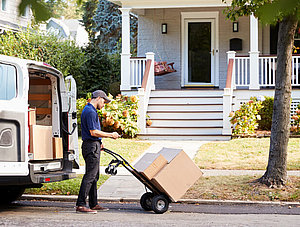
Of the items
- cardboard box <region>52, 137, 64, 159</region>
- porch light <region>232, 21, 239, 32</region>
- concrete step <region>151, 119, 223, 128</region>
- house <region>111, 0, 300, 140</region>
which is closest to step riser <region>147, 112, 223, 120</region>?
house <region>111, 0, 300, 140</region>

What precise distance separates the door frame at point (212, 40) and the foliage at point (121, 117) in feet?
11.9

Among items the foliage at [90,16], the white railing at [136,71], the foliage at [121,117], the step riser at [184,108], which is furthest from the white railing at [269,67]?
the foliage at [90,16]

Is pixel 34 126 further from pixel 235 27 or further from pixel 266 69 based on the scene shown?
pixel 235 27

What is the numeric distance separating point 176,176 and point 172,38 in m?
12.4

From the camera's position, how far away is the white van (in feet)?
22.6

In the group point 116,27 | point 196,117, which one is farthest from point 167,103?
point 116,27

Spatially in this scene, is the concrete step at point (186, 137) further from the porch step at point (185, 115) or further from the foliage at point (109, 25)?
the foliage at point (109, 25)

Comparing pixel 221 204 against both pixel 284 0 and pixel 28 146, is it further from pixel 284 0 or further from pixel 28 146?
pixel 284 0

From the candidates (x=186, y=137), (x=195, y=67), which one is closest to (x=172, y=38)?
(x=195, y=67)

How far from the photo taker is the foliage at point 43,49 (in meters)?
18.0

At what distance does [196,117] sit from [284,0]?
13887mm

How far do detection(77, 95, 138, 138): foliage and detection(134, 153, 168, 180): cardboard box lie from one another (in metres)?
7.80

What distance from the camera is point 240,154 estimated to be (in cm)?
1270

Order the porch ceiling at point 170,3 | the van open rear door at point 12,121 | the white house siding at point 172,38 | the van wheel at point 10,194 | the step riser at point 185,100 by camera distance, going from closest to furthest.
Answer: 1. the van open rear door at point 12,121
2. the van wheel at point 10,194
3. the step riser at point 185,100
4. the porch ceiling at point 170,3
5. the white house siding at point 172,38
